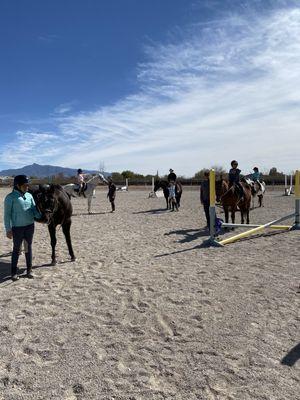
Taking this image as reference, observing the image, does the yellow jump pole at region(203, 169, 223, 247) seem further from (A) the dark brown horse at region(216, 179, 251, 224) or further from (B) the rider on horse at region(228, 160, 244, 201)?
(B) the rider on horse at region(228, 160, 244, 201)

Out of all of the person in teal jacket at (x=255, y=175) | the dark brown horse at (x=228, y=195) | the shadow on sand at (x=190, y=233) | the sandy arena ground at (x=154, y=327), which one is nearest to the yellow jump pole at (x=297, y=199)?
the dark brown horse at (x=228, y=195)

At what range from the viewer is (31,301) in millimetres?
5633

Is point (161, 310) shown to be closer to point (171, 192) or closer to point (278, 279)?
point (278, 279)

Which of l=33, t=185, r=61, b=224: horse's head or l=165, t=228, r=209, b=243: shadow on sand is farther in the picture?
l=165, t=228, r=209, b=243: shadow on sand

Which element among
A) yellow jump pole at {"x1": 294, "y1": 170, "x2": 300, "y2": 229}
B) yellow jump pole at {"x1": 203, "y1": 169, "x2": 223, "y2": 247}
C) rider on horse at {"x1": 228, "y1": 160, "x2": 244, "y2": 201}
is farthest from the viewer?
rider on horse at {"x1": 228, "y1": 160, "x2": 244, "y2": 201}

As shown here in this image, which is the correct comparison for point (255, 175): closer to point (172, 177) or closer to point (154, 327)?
point (172, 177)

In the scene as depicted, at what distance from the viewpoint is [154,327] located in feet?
15.4

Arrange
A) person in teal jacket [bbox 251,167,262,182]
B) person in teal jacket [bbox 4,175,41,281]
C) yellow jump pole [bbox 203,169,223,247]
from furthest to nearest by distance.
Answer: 1. person in teal jacket [bbox 251,167,262,182]
2. yellow jump pole [bbox 203,169,223,247]
3. person in teal jacket [bbox 4,175,41,281]

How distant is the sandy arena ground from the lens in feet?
11.3

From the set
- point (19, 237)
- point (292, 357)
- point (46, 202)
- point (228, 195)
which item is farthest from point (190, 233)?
point (292, 357)

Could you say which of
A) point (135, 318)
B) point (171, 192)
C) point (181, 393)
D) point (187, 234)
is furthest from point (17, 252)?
point (171, 192)

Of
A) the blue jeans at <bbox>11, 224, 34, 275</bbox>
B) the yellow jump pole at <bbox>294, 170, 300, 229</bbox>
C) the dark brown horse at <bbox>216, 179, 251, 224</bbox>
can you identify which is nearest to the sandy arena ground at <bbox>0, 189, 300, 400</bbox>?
the blue jeans at <bbox>11, 224, 34, 275</bbox>

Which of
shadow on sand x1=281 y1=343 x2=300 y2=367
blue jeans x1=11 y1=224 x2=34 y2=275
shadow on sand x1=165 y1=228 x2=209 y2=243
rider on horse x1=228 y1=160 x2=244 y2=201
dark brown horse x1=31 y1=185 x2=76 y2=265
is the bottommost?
shadow on sand x1=281 y1=343 x2=300 y2=367

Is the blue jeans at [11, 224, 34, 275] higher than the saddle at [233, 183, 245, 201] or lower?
lower
